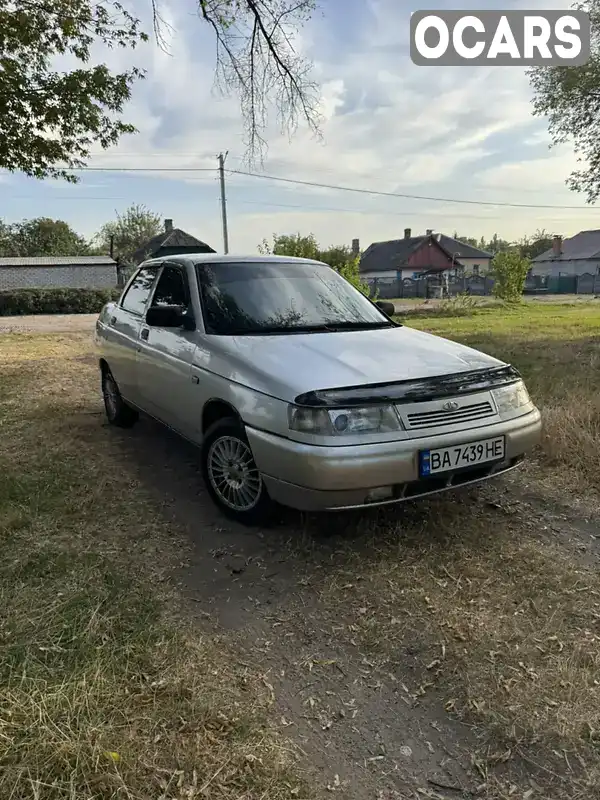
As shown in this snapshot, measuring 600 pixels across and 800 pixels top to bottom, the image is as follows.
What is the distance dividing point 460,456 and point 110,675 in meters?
2.01

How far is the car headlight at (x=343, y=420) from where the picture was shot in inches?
120

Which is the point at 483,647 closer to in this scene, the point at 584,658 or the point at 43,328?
the point at 584,658

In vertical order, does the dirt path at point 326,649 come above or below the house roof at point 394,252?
below

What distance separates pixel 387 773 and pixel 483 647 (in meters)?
0.79

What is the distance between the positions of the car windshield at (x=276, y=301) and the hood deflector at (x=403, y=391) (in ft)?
3.41

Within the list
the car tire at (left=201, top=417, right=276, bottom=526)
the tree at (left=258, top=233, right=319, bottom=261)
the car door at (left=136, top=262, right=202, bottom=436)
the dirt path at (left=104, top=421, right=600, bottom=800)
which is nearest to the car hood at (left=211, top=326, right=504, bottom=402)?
the car tire at (left=201, top=417, right=276, bottom=526)

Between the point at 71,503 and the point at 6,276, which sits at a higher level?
the point at 6,276

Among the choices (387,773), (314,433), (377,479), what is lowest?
(387,773)

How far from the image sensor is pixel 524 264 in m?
30.5

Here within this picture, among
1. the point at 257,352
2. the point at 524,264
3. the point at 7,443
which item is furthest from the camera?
the point at 524,264

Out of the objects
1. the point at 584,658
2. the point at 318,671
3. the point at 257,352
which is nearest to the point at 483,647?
the point at 584,658

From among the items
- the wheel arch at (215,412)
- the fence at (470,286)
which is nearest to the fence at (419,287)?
the fence at (470,286)

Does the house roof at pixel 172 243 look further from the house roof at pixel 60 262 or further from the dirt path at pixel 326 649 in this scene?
the dirt path at pixel 326 649

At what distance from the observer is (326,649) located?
8.56 ft
